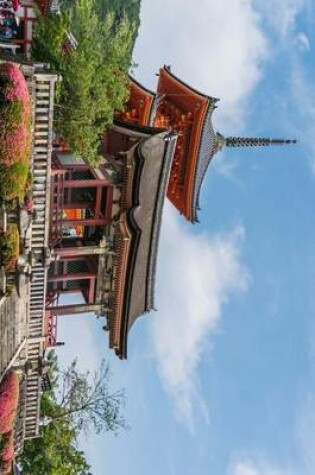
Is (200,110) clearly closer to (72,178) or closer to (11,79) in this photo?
(72,178)

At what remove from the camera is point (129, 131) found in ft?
95.4

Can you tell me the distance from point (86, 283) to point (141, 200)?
547 centimetres

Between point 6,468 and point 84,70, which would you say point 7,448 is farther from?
point 84,70

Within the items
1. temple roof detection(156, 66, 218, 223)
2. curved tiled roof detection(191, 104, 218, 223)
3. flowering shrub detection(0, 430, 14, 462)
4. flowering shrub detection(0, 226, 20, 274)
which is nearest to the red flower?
flowering shrub detection(0, 226, 20, 274)

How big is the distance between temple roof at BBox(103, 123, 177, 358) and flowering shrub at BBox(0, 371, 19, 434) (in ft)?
19.4

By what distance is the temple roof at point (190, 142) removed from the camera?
33.6m

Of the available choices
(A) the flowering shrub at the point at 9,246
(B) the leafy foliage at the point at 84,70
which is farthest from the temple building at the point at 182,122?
(A) the flowering shrub at the point at 9,246

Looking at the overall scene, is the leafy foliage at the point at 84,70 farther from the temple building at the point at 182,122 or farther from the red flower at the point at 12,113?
the red flower at the point at 12,113

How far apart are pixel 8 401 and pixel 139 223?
9672mm

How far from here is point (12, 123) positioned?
22.4m

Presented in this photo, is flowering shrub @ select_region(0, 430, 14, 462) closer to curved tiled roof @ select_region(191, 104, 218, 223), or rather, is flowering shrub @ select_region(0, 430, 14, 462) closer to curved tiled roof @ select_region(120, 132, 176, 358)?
curved tiled roof @ select_region(120, 132, 176, 358)

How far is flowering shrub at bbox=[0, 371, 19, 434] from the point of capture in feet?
90.0

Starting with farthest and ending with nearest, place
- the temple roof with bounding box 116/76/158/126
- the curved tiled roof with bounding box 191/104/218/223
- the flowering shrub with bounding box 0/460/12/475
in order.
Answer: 1. the curved tiled roof with bounding box 191/104/218/223
2. the temple roof with bounding box 116/76/158/126
3. the flowering shrub with bounding box 0/460/12/475

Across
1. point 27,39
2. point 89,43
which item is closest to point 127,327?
point 89,43
